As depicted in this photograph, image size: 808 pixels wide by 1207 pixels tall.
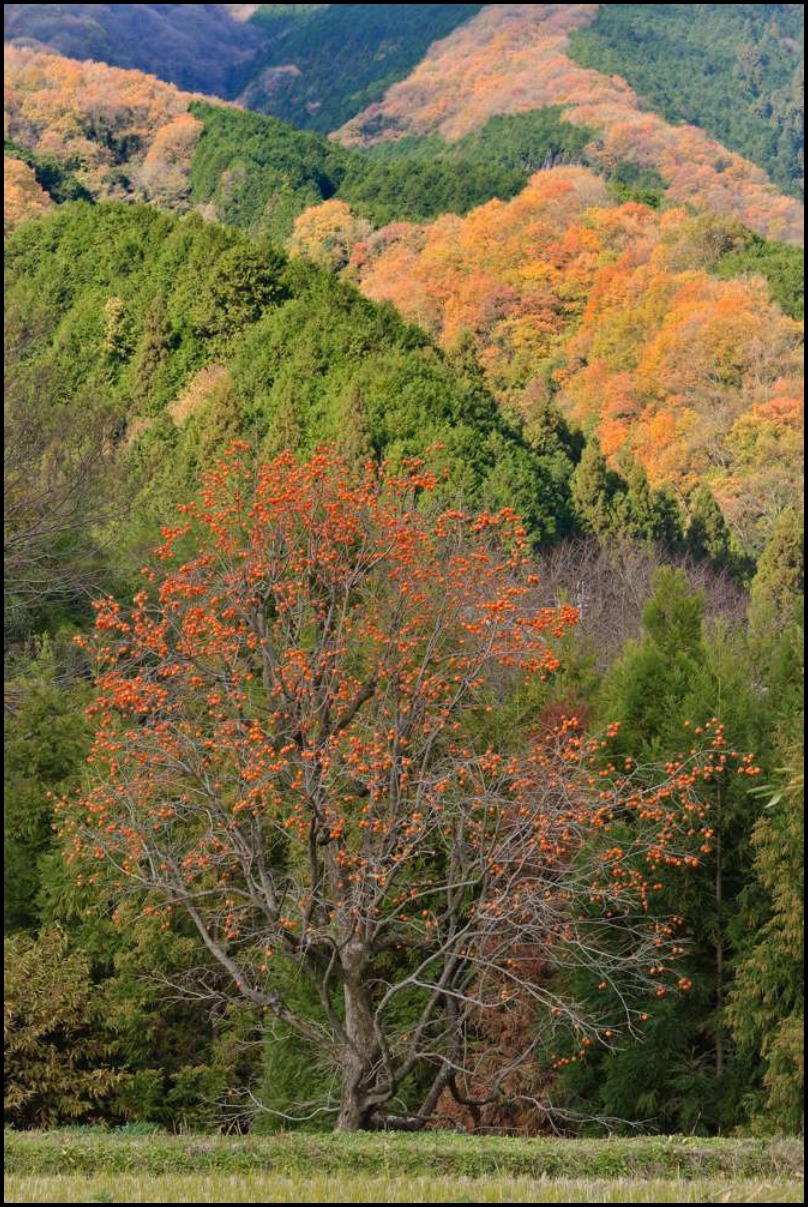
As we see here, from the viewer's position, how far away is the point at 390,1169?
905cm

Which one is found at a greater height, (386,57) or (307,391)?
(386,57)

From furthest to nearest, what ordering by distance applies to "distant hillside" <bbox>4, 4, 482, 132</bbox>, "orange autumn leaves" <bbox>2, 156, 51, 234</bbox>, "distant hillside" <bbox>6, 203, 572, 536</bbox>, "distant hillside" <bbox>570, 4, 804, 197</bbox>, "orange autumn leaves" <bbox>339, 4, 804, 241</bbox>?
1. "distant hillside" <bbox>4, 4, 482, 132</bbox>
2. "distant hillside" <bbox>570, 4, 804, 197</bbox>
3. "orange autumn leaves" <bbox>339, 4, 804, 241</bbox>
4. "orange autumn leaves" <bbox>2, 156, 51, 234</bbox>
5. "distant hillside" <bbox>6, 203, 572, 536</bbox>

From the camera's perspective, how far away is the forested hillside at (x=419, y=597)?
12.6 m

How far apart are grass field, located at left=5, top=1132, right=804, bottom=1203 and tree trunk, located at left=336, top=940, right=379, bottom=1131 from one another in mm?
1437

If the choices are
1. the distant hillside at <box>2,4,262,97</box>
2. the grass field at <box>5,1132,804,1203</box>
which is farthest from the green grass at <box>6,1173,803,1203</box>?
the distant hillside at <box>2,4,262,97</box>

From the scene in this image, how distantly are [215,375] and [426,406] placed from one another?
6533mm

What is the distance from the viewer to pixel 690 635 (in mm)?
16938

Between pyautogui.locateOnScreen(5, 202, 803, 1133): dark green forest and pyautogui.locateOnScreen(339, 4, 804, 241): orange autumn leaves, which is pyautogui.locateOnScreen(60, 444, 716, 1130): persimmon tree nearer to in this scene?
pyautogui.locateOnScreen(5, 202, 803, 1133): dark green forest

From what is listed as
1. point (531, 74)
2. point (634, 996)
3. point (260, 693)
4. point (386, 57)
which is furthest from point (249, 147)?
point (634, 996)

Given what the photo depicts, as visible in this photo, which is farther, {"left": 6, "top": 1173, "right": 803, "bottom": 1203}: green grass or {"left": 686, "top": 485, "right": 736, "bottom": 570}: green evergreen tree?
{"left": 686, "top": 485, "right": 736, "bottom": 570}: green evergreen tree

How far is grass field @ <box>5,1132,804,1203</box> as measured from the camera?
7.32m

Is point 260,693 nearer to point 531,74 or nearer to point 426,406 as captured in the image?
point 426,406

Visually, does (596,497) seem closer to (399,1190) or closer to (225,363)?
(225,363)

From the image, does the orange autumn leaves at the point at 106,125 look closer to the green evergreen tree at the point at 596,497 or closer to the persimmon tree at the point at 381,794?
the green evergreen tree at the point at 596,497
